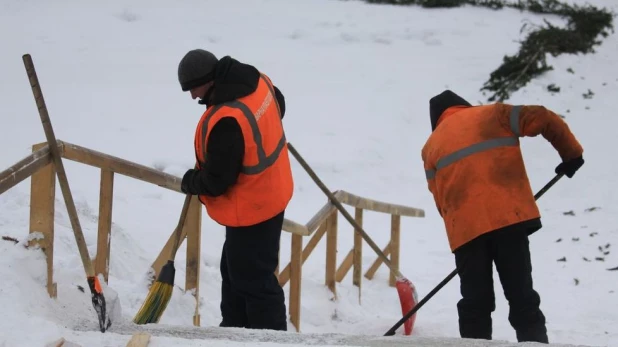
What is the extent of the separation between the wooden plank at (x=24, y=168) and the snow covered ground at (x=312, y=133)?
32 centimetres

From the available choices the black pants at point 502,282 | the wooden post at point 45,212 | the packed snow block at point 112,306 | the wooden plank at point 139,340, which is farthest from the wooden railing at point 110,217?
the black pants at point 502,282

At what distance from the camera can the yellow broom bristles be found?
13.8ft

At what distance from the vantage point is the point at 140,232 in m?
6.90

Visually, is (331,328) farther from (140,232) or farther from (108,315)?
(108,315)

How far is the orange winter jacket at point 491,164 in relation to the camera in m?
4.30

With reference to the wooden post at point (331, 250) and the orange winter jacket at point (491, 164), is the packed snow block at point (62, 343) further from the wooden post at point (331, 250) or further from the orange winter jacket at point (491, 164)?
the wooden post at point (331, 250)

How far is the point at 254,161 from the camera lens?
4219mm

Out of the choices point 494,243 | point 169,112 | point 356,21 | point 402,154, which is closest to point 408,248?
point 402,154

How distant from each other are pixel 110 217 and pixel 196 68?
99 centimetres

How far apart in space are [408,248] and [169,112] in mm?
3654

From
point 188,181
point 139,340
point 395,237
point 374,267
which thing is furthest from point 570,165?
point 374,267

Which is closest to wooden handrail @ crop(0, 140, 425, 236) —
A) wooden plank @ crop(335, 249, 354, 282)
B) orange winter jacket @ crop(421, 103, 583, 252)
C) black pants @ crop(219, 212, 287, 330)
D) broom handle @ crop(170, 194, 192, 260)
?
broom handle @ crop(170, 194, 192, 260)

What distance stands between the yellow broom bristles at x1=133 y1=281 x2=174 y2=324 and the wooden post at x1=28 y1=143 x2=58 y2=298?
0.48 meters

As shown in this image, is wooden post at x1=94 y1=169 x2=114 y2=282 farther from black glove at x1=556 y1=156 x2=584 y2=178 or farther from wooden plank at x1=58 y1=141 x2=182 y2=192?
black glove at x1=556 y1=156 x2=584 y2=178
